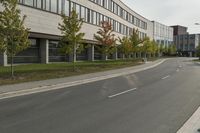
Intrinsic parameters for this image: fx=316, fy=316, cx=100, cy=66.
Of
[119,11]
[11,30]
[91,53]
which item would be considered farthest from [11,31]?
[119,11]

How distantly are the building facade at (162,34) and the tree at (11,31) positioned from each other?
4120 inches

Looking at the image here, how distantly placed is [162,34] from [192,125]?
130m

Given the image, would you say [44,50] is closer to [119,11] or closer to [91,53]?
[91,53]

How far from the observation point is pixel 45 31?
37.8m

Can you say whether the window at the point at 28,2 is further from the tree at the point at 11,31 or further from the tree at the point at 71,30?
the tree at the point at 11,31

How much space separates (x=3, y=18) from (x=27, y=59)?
17577mm

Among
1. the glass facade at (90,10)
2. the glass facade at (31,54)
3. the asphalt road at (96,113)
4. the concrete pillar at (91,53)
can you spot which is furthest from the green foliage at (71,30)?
the concrete pillar at (91,53)

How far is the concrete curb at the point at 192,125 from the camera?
7.76 m

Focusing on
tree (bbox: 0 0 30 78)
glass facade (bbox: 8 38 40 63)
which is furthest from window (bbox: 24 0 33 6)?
tree (bbox: 0 0 30 78)

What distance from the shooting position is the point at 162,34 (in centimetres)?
13550

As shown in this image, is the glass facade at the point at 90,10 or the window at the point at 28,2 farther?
the glass facade at the point at 90,10

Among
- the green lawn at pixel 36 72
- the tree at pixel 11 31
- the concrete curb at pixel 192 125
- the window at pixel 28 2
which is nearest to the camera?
the concrete curb at pixel 192 125

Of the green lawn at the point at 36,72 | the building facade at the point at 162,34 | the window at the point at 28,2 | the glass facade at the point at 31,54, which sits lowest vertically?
the green lawn at the point at 36,72

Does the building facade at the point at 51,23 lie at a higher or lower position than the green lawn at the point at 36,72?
higher
